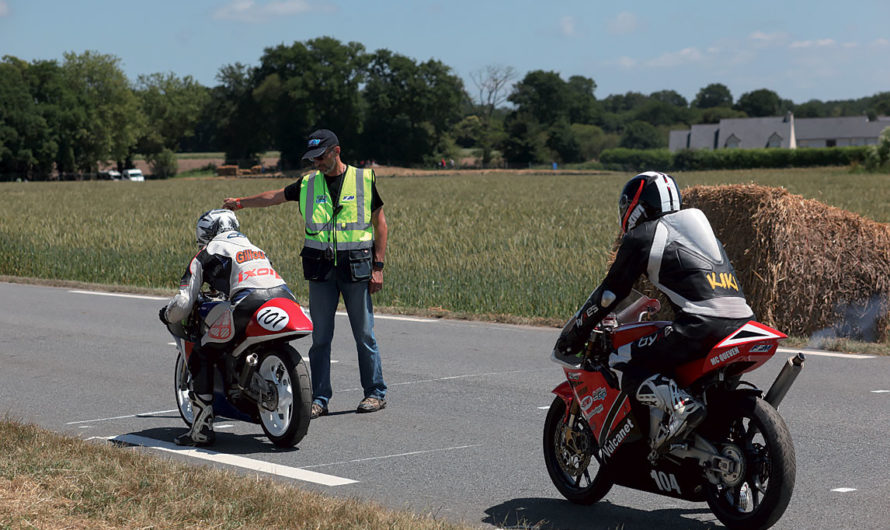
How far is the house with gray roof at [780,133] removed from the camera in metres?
150

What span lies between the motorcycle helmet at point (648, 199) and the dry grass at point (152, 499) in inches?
65.8

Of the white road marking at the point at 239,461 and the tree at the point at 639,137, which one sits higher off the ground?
the tree at the point at 639,137

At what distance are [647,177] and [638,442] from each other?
126cm

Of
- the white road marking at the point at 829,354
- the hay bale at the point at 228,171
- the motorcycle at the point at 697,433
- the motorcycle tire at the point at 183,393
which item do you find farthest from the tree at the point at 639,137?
the motorcycle at the point at 697,433

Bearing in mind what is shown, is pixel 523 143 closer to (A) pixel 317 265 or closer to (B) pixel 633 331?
(A) pixel 317 265

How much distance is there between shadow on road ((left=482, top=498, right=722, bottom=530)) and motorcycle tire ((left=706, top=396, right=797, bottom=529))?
1.33 ft

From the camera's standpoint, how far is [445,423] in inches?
311

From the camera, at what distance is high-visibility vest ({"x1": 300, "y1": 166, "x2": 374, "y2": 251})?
319 inches

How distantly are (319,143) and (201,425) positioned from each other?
213 cm

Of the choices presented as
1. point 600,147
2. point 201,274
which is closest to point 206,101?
point 600,147

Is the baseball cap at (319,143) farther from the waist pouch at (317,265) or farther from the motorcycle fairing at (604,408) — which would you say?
the motorcycle fairing at (604,408)

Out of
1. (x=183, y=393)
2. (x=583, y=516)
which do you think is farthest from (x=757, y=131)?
(x=583, y=516)

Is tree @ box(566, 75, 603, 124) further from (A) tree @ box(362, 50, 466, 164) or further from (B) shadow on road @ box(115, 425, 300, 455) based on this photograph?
(B) shadow on road @ box(115, 425, 300, 455)

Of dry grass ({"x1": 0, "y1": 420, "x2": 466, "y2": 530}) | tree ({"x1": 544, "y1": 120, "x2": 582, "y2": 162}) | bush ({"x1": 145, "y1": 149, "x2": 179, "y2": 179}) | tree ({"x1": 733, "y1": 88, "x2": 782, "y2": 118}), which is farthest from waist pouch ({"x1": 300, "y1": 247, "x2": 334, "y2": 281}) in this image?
tree ({"x1": 733, "y1": 88, "x2": 782, "y2": 118})
